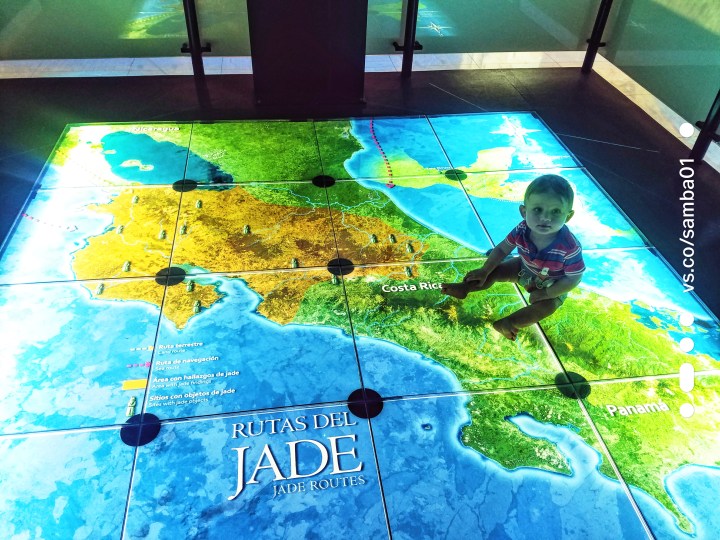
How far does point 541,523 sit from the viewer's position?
7.60ft

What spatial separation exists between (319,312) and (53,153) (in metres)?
2.49

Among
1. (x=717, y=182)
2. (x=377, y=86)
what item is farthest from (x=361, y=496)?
(x=377, y=86)

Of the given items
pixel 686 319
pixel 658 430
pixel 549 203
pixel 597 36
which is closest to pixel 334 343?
pixel 549 203

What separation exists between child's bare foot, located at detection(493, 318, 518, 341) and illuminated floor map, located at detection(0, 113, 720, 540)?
9 centimetres

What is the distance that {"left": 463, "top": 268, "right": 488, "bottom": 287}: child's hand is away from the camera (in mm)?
3080

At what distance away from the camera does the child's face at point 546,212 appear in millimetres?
2475

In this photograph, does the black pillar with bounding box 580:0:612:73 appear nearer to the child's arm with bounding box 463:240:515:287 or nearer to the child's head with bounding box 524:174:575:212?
the child's arm with bounding box 463:240:515:287

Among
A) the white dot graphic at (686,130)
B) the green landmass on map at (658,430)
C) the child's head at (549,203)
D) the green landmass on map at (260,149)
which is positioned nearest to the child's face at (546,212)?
the child's head at (549,203)

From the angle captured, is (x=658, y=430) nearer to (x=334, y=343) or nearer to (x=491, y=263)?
(x=491, y=263)

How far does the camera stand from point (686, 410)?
2721mm

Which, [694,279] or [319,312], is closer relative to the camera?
[319,312]

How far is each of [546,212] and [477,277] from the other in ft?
2.30

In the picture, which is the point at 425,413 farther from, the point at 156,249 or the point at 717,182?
the point at 717,182

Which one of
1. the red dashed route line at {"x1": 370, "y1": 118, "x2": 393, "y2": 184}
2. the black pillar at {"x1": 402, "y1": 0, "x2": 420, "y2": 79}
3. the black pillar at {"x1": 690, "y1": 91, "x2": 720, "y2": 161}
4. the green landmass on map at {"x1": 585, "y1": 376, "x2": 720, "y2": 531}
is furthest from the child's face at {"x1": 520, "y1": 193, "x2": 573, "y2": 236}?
the black pillar at {"x1": 402, "y1": 0, "x2": 420, "y2": 79}
